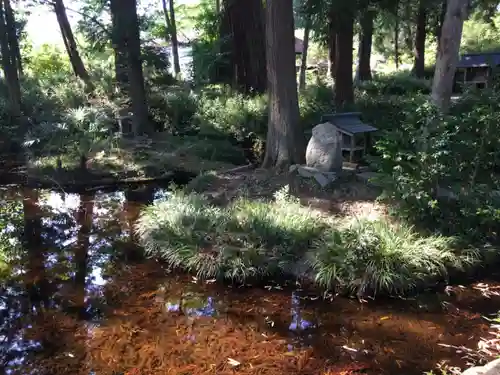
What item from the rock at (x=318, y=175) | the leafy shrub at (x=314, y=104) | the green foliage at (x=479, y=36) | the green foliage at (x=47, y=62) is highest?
the green foliage at (x=479, y=36)

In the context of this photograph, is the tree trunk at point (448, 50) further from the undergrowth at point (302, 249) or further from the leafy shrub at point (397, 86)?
the leafy shrub at point (397, 86)

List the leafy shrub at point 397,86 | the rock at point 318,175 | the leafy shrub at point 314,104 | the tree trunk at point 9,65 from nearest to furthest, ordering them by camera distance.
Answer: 1. the rock at point 318,175
2. the leafy shrub at point 314,104
3. the tree trunk at point 9,65
4. the leafy shrub at point 397,86

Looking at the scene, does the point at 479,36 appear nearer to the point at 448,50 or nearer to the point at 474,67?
the point at 474,67

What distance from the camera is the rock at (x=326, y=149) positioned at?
7.64 metres

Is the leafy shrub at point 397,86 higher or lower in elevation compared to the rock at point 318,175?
higher

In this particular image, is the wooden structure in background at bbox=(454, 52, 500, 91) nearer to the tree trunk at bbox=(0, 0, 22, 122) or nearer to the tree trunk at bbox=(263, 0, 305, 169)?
the tree trunk at bbox=(263, 0, 305, 169)

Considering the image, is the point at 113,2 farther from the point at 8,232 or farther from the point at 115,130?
the point at 8,232

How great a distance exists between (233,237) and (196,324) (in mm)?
1390

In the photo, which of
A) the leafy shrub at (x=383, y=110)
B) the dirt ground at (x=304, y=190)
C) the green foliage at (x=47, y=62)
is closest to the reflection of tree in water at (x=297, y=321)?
the dirt ground at (x=304, y=190)

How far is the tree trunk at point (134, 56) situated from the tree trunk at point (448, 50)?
7.29 meters

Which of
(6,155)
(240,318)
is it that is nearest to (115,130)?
(6,155)

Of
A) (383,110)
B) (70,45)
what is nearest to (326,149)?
(383,110)

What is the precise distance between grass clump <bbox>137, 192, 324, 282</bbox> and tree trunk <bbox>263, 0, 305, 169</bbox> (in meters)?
1.92

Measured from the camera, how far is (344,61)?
11.8 m
